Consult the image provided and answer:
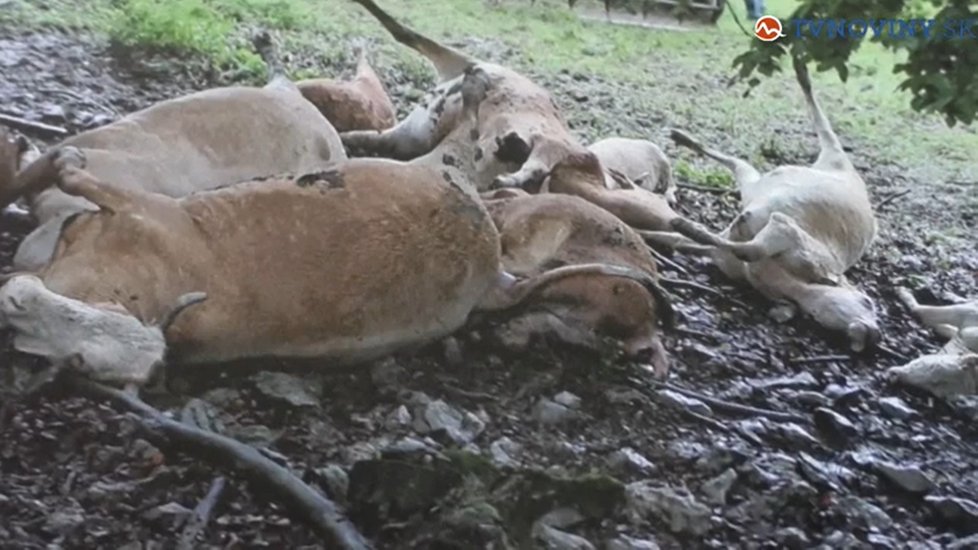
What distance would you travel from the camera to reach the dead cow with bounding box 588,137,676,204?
3.56m

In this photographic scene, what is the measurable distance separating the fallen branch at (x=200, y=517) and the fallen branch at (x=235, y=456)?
4 cm

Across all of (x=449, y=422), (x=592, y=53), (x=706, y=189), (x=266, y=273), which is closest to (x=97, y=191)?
(x=266, y=273)

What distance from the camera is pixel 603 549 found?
Answer: 1.79m

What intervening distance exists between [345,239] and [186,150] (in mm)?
460

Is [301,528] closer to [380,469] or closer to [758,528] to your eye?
[380,469]

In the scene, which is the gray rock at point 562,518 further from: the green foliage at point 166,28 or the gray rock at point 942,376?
the green foliage at point 166,28

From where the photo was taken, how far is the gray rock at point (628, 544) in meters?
1.80

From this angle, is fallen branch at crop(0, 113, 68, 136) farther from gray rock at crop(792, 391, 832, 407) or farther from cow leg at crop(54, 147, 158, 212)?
gray rock at crop(792, 391, 832, 407)

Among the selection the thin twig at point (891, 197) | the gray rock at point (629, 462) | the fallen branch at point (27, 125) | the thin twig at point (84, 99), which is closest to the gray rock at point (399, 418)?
the gray rock at point (629, 462)

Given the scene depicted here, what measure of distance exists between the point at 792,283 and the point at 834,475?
859mm

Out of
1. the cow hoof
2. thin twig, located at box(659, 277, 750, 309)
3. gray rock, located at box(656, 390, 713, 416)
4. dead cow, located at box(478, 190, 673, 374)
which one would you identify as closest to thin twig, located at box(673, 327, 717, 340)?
dead cow, located at box(478, 190, 673, 374)

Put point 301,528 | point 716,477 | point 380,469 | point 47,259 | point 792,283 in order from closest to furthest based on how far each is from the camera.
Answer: point 301,528, point 380,469, point 47,259, point 716,477, point 792,283

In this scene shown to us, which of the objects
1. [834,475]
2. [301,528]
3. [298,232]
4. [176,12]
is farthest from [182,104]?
[176,12]

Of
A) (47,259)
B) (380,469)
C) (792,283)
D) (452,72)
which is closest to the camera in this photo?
(380,469)
